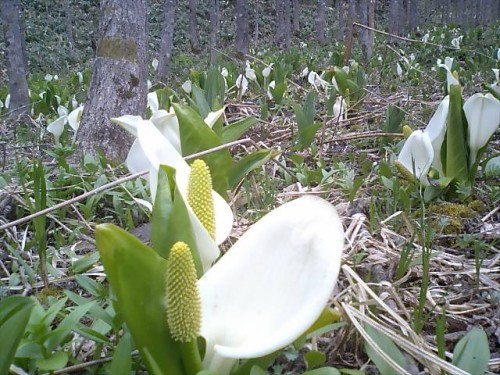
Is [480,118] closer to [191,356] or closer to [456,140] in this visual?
[456,140]

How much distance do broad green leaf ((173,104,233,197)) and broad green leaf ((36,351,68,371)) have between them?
2.76 feet

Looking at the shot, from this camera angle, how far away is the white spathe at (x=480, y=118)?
6.04 feet

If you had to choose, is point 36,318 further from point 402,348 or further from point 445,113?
point 445,113

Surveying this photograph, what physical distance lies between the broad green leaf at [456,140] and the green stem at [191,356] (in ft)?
4.55

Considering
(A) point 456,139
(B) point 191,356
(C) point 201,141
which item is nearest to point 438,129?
(A) point 456,139

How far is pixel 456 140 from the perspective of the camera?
1.86 metres

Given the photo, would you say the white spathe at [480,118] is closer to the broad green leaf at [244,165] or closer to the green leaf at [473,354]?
the broad green leaf at [244,165]

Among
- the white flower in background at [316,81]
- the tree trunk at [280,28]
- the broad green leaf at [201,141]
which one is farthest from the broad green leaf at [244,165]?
the tree trunk at [280,28]

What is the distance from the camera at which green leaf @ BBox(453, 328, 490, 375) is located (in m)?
0.89

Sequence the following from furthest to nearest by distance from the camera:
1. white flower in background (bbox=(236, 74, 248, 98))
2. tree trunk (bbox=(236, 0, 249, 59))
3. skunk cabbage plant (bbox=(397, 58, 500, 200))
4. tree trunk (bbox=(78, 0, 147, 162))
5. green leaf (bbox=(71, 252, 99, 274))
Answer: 1. tree trunk (bbox=(236, 0, 249, 59))
2. white flower in background (bbox=(236, 74, 248, 98))
3. tree trunk (bbox=(78, 0, 147, 162))
4. skunk cabbage plant (bbox=(397, 58, 500, 200))
5. green leaf (bbox=(71, 252, 99, 274))

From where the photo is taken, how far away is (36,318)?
2.87ft

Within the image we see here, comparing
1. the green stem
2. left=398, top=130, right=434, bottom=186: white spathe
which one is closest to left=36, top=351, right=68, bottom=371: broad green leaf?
the green stem

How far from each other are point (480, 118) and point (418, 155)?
27 cm

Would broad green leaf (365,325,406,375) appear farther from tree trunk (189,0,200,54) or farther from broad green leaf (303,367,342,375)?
tree trunk (189,0,200,54)
